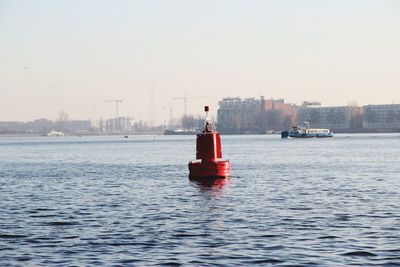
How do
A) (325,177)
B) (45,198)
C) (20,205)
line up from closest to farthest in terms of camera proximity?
(20,205), (45,198), (325,177)

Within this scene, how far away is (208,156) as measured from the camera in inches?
2146

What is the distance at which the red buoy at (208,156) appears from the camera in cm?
5378

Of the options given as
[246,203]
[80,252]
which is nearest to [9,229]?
[80,252]

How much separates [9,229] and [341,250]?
540 inches

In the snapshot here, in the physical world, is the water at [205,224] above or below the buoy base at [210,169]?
below

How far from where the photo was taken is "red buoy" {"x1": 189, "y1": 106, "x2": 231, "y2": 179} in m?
53.8

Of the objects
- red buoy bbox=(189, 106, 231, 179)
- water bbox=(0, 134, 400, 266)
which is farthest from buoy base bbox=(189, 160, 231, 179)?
water bbox=(0, 134, 400, 266)

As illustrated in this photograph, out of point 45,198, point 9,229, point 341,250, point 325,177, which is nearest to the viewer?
point 341,250

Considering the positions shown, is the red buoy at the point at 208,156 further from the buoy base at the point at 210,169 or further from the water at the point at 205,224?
the water at the point at 205,224

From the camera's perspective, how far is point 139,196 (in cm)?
4469

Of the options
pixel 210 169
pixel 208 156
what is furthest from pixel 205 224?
pixel 208 156

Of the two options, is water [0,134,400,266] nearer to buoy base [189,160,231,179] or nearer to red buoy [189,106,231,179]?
buoy base [189,160,231,179]

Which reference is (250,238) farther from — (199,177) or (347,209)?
(199,177)

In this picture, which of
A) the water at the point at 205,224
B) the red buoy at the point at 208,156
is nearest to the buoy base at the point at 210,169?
the red buoy at the point at 208,156
